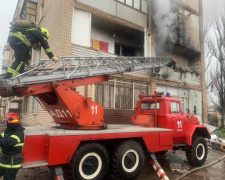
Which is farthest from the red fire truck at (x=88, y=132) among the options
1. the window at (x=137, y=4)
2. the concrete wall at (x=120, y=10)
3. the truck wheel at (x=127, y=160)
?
the window at (x=137, y=4)

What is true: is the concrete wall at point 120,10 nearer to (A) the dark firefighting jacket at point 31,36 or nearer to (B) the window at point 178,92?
(B) the window at point 178,92

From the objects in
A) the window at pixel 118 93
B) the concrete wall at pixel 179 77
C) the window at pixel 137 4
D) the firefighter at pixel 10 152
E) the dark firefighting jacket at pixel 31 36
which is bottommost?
the firefighter at pixel 10 152

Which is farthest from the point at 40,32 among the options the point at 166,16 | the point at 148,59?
the point at 166,16

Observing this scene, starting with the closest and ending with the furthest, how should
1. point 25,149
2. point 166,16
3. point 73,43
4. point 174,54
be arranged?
1. point 25,149
2. point 73,43
3. point 166,16
4. point 174,54

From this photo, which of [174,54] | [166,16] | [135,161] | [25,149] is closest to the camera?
[25,149]

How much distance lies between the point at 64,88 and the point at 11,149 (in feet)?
5.94

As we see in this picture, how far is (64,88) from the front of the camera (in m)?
4.74

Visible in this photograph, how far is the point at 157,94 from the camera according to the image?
6.56 meters

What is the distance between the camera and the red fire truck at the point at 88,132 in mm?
4004

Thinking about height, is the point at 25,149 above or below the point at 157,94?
below

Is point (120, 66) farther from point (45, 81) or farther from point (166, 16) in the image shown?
point (166, 16)

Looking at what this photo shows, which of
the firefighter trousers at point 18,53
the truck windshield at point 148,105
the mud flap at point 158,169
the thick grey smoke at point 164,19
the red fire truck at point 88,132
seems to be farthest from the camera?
the thick grey smoke at point 164,19

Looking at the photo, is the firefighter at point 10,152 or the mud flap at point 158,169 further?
the mud flap at point 158,169

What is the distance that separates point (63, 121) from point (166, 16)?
1084cm
